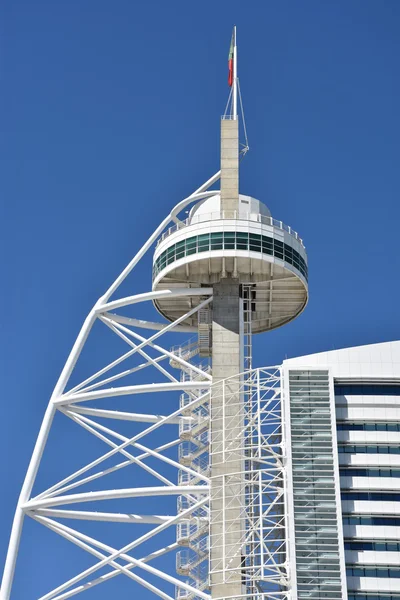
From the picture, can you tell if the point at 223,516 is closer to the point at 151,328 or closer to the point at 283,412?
the point at 283,412

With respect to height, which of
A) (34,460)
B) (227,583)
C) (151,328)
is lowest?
(227,583)

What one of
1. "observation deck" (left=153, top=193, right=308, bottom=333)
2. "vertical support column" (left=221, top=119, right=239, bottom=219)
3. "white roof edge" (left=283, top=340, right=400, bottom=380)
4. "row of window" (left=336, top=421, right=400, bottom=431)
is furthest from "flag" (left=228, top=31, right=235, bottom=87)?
"row of window" (left=336, top=421, right=400, bottom=431)

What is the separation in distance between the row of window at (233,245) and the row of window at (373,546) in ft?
63.9

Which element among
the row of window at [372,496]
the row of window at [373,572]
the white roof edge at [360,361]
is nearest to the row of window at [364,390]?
the white roof edge at [360,361]

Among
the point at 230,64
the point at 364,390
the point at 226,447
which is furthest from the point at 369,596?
the point at 230,64

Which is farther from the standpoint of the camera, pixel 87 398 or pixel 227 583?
pixel 87 398

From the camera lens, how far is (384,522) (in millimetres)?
79812

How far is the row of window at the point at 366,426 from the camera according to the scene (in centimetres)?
8281

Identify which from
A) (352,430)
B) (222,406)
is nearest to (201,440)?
(222,406)

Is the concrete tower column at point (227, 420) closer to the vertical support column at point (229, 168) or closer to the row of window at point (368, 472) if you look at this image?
the vertical support column at point (229, 168)

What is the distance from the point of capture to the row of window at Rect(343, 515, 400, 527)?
79.8 metres

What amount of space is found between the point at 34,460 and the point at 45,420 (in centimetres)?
307

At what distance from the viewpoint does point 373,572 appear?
78.3 metres

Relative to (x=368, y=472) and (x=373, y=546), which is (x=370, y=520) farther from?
(x=368, y=472)
